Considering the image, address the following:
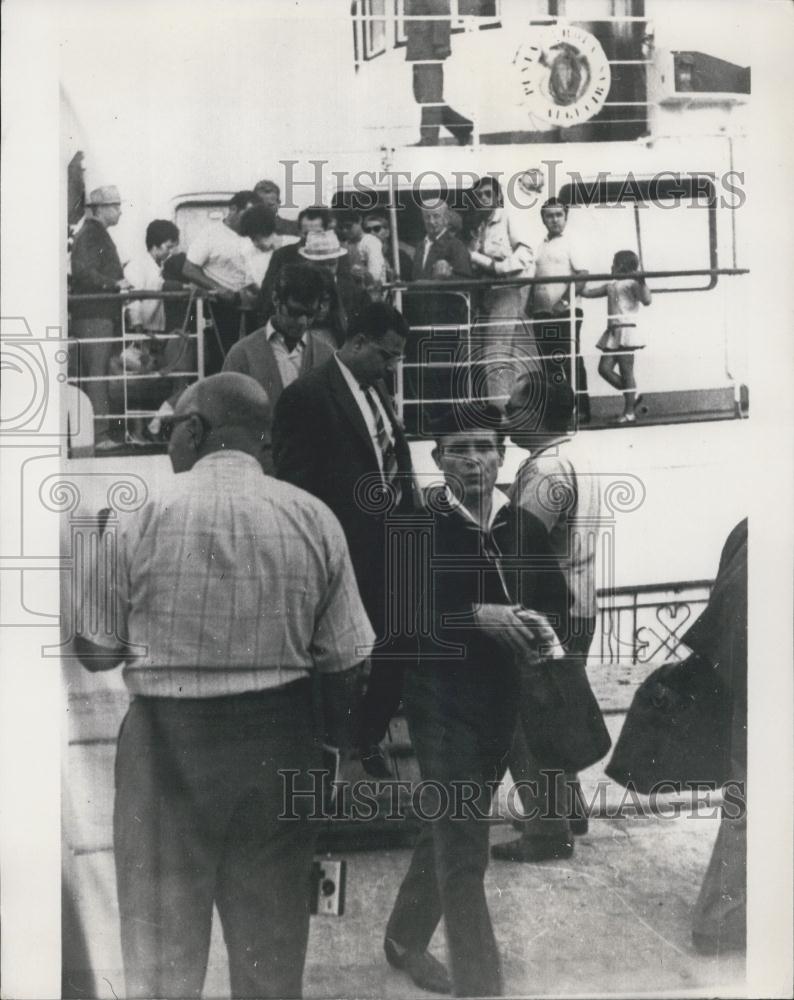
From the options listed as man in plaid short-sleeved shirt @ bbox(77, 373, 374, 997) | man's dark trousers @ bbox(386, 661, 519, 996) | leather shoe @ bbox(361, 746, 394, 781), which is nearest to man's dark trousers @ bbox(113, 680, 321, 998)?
man in plaid short-sleeved shirt @ bbox(77, 373, 374, 997)

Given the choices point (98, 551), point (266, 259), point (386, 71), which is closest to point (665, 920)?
point (98, 551)

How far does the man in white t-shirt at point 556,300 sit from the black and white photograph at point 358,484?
0.01 m

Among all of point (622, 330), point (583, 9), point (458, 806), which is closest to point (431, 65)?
point (583, 9)

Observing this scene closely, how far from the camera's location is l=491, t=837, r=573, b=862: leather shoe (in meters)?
2.79

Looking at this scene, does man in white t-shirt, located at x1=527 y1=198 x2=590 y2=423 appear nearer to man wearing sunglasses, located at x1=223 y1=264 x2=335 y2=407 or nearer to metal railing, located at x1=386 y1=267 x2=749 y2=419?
metal railing, located at x1=386 y1=267 x2=749 y2=419

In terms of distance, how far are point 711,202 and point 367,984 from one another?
2.10 meters

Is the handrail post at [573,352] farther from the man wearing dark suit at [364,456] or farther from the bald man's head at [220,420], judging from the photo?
the bald man's head at [220,420]

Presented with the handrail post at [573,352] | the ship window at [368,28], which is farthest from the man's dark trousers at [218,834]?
the ship window at [368,28]

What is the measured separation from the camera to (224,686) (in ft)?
8.76

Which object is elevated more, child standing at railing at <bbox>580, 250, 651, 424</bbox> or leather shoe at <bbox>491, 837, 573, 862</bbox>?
child standing at railing at <bbox>580, 250, 651, 424</bbox>

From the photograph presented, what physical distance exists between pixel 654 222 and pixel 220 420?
1178mm

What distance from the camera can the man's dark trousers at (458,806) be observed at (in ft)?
9.01

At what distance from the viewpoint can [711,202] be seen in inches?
112

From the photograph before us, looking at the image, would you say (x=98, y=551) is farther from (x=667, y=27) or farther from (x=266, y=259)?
(x=667, y=27)
